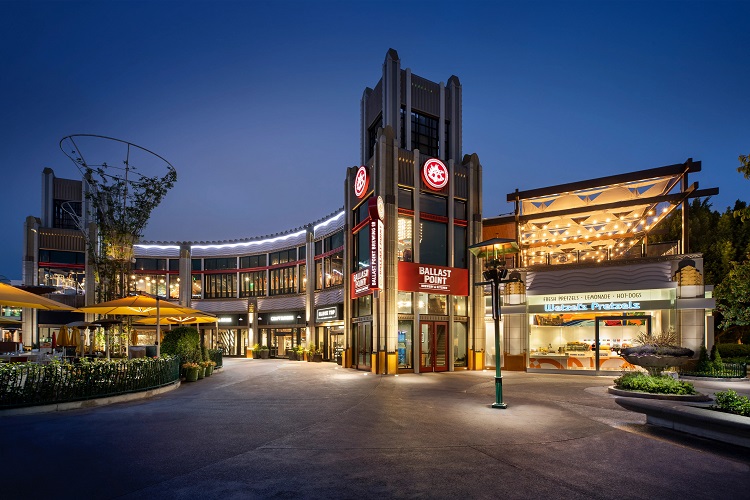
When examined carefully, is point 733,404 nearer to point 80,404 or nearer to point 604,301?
point 604,301

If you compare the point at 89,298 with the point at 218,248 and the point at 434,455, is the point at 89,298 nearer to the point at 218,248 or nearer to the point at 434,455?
the point at 218,248

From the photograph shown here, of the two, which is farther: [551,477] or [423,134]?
[423,134]

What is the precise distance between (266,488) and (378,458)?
232 centimetres

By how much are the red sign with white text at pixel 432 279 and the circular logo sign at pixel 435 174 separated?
4.77 meters

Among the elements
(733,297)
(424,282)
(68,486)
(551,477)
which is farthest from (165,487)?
(424,282)

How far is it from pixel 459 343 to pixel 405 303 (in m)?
4.55

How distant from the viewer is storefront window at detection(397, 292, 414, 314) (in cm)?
2711

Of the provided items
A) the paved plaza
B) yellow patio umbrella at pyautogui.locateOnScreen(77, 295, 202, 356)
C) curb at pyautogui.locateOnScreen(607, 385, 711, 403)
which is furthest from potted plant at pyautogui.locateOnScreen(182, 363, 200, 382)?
curb at pyautogui.locateOnScreen(607, 385, 711, 403)

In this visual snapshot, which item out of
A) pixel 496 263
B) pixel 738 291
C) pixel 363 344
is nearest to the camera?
pixel 738 291

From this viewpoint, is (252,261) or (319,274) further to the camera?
(252,261)

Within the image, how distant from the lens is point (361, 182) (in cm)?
3000

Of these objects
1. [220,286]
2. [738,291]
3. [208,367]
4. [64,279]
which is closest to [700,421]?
[738,291]

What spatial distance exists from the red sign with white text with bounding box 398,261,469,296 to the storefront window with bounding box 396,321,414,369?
6.66 feet

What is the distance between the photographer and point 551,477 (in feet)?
25.1
